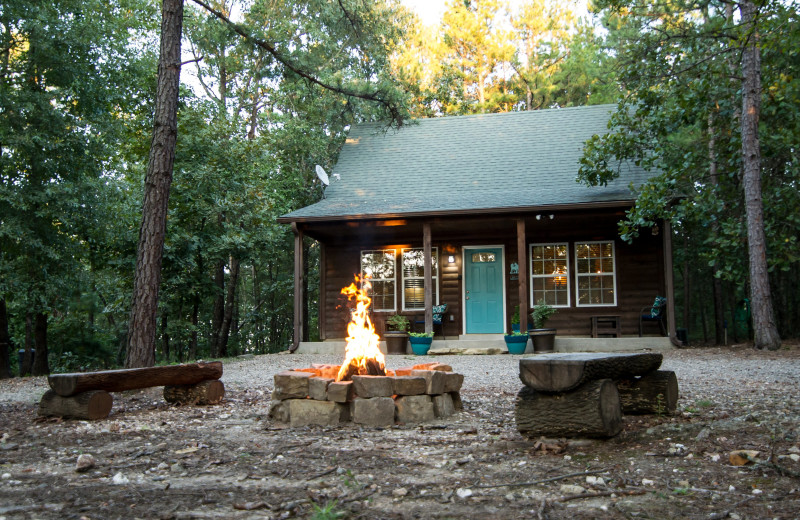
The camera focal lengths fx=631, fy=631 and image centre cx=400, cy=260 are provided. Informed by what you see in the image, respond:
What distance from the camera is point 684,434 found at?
14.3 ft

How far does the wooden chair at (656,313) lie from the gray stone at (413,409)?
9072 mm

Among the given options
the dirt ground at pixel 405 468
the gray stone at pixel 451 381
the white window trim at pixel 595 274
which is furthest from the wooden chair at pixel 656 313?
the gray stone at pixel 451 381

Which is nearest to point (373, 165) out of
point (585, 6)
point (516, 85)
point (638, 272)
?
point (638, 272)

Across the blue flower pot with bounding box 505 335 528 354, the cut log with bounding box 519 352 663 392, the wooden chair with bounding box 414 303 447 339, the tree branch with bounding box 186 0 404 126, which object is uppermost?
the tree branch with bounding box 186 0 404 126

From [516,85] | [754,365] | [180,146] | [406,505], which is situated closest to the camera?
[406,505]

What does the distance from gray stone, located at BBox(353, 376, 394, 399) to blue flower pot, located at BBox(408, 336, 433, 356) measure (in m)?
7.38

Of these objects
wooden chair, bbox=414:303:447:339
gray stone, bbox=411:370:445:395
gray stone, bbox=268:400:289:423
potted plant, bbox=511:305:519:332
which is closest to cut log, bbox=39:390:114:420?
gray stone, bbox=268:400:289:423

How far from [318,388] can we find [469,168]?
1098 centimetres

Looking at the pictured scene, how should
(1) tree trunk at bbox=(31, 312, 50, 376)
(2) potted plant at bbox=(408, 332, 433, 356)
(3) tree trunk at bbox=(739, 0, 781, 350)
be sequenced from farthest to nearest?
(1) tree trunk at bbox=(31, 312, 50, 376) < (2) potted plant at bbox=(408, 332, 433, 356) < (3) tree trunk at bbox=(739, 0, 781, 350)

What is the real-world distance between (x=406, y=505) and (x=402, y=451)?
120 centimetres

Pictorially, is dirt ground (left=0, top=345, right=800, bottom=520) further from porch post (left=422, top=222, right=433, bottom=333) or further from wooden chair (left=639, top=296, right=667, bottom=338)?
wooden chair (left=639, top=296, right=667, bottom=338)

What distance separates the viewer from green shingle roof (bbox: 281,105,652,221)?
13.3 metres

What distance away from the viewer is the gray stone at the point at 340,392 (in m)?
5.21

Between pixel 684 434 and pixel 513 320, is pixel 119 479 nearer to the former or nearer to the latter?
pixel 684 434
